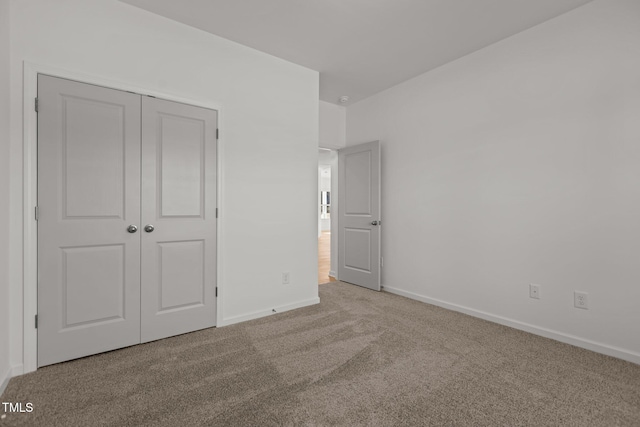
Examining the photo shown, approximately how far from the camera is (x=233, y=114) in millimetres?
2838

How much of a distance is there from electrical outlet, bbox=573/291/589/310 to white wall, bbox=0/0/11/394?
161 inches

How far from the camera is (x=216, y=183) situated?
274cm

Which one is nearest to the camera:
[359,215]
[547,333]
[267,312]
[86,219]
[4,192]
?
[4,192]

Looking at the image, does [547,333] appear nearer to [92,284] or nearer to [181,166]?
[181,166]

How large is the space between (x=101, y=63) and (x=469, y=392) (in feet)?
11.3

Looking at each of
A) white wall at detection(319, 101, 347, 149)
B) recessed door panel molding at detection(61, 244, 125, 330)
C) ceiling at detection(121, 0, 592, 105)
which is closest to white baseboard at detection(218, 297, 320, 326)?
recessed door panel molding at detection(61, 244, 125, 330)

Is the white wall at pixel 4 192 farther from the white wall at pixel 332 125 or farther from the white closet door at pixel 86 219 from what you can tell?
the white wall at pixel 332 125

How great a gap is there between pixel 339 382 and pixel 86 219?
2.17 meters

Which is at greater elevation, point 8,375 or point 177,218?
point 177,218

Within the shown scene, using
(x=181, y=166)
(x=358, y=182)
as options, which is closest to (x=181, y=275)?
(x=181, y=166)

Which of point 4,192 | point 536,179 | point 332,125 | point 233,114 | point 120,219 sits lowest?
point 120,219

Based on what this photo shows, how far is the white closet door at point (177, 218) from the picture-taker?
2.39m

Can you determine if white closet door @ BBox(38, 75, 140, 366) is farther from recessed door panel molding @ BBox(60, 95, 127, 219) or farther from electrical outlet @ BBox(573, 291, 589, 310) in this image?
electrical outlet @ BBox(573, 291, 589, 310)

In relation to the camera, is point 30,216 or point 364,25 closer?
point 30,216
